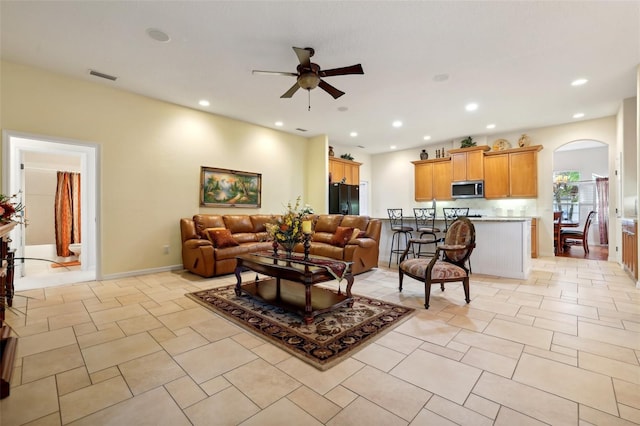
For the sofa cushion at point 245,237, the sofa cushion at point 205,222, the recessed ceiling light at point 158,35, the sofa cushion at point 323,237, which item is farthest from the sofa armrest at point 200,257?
the recessed ceiling light at point 158,35

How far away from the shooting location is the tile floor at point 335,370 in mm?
1528

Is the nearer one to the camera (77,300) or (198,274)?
(77,300)

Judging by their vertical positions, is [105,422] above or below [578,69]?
below

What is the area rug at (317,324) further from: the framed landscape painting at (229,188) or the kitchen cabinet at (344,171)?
the kitchen cabinet at (344,171)

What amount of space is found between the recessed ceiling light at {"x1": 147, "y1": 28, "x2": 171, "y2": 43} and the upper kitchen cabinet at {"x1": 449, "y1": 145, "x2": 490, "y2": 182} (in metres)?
6.75

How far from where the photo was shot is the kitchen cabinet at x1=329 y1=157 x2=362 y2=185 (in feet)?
25.3

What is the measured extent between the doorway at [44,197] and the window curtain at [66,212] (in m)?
0.30

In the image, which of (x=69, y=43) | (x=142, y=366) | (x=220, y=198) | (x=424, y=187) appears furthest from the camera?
(x=424, y=187)

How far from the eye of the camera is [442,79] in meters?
4.11

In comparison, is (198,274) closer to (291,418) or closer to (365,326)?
(365,326)

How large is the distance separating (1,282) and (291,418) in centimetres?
274

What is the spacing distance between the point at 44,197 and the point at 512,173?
10.7 metres

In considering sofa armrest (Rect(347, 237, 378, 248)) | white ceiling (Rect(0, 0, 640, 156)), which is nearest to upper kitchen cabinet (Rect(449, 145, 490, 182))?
white ceiling (Rect(0, 0, 640, 156))

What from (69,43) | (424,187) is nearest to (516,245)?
(424,187)
